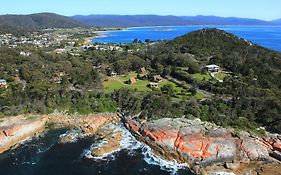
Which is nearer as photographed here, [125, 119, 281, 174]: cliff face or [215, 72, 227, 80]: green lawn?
[125, 119, 281, 174]: cliff face

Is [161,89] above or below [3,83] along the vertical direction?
below

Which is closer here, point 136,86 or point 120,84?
point 136,86

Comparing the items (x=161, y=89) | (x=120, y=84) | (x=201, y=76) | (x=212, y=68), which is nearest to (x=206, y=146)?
(x=161, y=89)

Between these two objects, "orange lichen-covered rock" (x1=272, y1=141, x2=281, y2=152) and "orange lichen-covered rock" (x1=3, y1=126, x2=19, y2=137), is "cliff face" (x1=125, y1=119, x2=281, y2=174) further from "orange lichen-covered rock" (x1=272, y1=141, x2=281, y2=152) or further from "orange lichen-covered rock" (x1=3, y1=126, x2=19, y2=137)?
"orange lichen-covered rock" (x1=3, y1=126, x2=19, y2=137)

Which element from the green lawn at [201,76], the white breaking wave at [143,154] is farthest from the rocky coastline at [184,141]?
the green lawn at [201,76]

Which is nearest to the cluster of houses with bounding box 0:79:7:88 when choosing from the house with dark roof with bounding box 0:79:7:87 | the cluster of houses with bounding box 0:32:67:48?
the house with dark roof with bounding box 0:79:7:87

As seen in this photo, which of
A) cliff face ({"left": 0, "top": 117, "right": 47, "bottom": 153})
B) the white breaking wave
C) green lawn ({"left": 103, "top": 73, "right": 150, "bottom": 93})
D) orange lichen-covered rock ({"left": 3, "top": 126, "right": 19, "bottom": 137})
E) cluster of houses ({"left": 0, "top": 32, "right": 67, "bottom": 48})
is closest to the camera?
the white breaking wave

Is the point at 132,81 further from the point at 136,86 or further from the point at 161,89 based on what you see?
the point at 161,89
